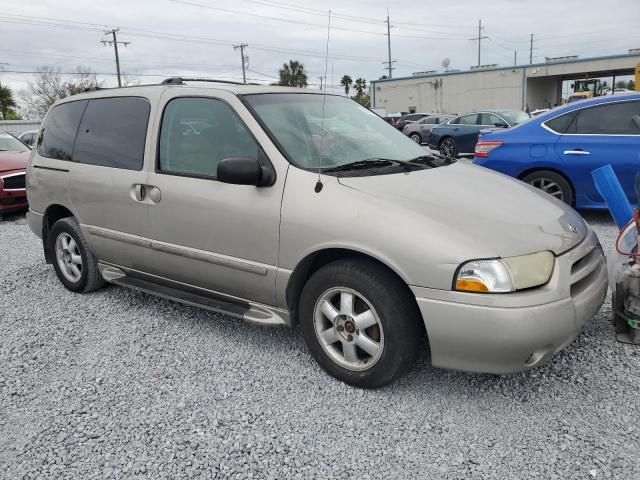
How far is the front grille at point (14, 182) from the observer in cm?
838

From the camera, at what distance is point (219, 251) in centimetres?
338

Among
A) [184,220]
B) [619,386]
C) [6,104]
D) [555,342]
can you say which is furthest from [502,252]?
[6,104]

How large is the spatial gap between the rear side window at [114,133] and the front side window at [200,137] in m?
0.25

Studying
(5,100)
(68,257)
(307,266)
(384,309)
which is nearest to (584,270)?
(384,309)

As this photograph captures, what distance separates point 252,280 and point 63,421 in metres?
1.25

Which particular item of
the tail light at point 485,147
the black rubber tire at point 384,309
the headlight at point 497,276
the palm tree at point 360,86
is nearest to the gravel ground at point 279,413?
the black rubber tire at point 384,309

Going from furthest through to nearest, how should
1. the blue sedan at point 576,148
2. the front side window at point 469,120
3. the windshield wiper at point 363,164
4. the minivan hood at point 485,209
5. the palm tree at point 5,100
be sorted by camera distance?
the palm tree at point 5,100, the front side window at point 469,120, the blue sedan at point 576,148, the windshield wiper at point 363,164, the minivan hood at point 485,209

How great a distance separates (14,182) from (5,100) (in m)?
50.2

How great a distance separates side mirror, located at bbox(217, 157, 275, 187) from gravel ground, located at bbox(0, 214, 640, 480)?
3.71ft

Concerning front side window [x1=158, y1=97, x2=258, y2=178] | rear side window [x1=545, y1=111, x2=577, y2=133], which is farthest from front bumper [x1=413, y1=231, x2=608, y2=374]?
rear side window [x1=545, y1=111, x2=577, y2=133]

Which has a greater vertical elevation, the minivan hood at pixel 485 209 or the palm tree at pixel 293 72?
the palm tree at pixel 293 72

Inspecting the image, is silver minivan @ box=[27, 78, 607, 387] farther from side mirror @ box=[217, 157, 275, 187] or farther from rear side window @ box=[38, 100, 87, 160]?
rear side window @ box=[38, 100, 87, 160]

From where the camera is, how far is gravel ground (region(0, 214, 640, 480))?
2.39 metres

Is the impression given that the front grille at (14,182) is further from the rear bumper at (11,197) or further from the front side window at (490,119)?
the front side window at (490,119)
